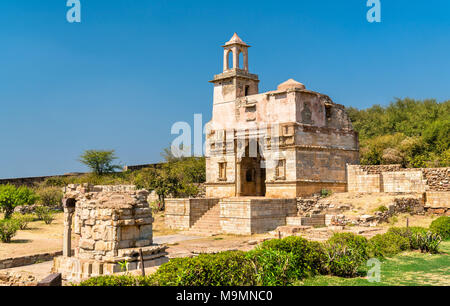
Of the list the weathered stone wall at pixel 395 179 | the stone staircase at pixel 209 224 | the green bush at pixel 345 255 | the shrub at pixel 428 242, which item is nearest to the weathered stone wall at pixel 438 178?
the weathered stone wall at pixel 395 179

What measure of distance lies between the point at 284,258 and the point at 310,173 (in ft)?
44.2

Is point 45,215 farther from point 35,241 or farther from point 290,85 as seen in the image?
point 290,85

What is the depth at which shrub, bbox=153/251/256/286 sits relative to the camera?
7789 millimetres

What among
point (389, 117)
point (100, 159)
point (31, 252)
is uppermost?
point (389, 117)

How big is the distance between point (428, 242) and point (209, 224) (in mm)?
11603

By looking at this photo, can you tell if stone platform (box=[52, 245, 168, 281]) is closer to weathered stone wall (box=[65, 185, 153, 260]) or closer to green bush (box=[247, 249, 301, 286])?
weathered stone wall (box=[65, 185, 153, 260])

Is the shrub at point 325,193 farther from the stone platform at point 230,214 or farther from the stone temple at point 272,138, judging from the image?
the stone platform at point 230,214

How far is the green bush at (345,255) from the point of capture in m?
9.95

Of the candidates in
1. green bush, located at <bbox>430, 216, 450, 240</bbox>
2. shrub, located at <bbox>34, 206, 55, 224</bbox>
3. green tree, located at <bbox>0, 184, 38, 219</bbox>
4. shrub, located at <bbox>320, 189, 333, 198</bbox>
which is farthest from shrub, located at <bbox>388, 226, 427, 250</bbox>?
green tree, located at <bbox>0, 184, 38, 219</bbox>

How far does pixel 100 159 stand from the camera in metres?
45.5

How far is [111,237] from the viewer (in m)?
10.3

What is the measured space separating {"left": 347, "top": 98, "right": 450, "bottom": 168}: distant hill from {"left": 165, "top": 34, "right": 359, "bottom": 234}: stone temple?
30.9ft
